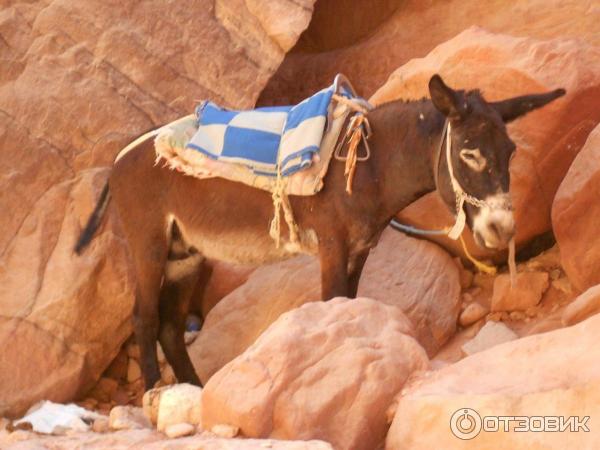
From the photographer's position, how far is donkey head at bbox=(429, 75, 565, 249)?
368 centimetres

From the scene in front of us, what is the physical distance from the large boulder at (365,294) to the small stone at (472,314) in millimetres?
53

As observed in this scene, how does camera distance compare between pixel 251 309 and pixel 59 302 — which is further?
pixel 251 309

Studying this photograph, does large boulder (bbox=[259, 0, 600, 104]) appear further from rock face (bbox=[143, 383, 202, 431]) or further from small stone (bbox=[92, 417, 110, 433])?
rock face (bbox=[143, 383, 202, 431])

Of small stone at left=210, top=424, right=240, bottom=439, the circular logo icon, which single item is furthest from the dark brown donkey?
small stone at left=210, top=424, right=240, bottom=439

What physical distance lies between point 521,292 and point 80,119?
2633 mm

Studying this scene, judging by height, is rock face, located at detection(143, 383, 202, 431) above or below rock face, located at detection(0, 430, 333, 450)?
below

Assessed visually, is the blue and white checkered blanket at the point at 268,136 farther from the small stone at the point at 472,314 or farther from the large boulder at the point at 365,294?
the small stone at the point at 472,314

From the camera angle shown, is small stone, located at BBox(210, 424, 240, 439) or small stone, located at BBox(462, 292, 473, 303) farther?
small stone, located at BBox(462, 292, 473, 303)

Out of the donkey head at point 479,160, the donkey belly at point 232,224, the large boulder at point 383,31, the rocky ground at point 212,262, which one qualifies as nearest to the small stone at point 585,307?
the rocky ground at point 212,262

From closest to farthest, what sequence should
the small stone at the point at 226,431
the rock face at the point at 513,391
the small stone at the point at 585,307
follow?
the rock face at the point at 513,391
the small stone at the point at 226,431
the small stone at the point at 585,307

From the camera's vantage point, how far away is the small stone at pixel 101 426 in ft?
11.4

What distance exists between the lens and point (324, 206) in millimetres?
4113

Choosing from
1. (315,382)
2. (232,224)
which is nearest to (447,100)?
(232,224)

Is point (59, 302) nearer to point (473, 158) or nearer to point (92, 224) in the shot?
point (92, 224)
